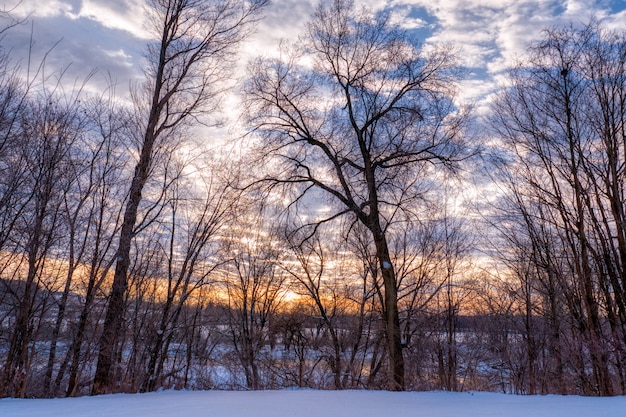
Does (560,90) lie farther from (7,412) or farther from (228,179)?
(7,412)

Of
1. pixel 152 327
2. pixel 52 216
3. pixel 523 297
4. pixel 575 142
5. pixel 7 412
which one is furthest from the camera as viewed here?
pixel 523 297

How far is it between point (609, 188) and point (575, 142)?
3.63 feet

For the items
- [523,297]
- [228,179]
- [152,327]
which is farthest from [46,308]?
[523,297]

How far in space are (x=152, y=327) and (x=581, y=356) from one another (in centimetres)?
1008

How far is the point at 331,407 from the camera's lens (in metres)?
3.54

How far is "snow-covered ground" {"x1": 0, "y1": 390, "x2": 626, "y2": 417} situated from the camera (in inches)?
127

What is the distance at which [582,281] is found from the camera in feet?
26.3

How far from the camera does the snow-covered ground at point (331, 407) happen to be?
10.6 ft

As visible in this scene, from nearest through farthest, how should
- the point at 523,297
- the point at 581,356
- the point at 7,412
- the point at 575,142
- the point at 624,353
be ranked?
the point at 7,412
the point at 624,353
the point at 575,142
the point at 581,356
the point at 523,297

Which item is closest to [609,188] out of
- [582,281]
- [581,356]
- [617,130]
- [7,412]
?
[617,130]

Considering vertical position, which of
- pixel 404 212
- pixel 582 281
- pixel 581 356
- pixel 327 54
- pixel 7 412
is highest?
pixel 327 54

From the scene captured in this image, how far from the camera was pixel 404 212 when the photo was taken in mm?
8891

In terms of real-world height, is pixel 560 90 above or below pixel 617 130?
above

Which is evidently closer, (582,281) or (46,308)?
(46,308)
